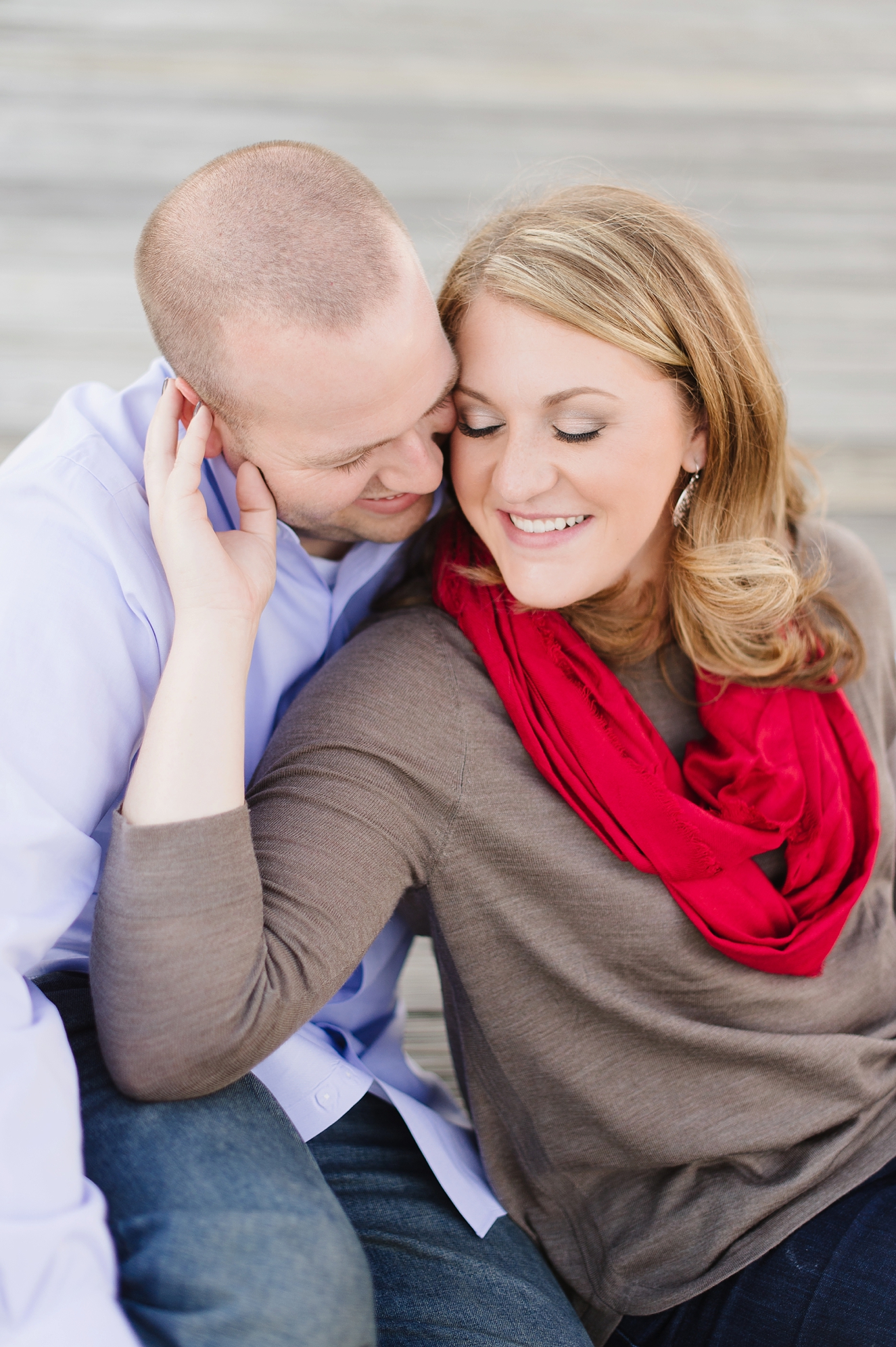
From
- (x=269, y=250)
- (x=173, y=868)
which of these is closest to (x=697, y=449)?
(x=269, y=250)

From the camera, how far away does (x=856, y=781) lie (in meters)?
1.73

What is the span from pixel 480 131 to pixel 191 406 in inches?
166

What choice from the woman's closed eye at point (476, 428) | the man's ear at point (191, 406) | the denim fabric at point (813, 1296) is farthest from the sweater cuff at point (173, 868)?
the denim fabric at point (813, 1296)

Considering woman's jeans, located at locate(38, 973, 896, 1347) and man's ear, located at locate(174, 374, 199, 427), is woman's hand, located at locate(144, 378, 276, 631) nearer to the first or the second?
A: man's ear, located at locate(174, 374, 199, 427)

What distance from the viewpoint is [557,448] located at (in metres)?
1.49

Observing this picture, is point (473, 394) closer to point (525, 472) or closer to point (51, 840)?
point (525, 472)

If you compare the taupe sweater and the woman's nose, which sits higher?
the woman's nose

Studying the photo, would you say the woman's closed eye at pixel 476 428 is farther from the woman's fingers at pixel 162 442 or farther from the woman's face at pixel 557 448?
the woman's fingers at pixel 162 442

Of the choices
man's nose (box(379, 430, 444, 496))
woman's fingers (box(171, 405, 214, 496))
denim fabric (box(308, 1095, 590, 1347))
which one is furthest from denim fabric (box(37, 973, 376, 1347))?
man's nose (box(379, 430, 444, 496))

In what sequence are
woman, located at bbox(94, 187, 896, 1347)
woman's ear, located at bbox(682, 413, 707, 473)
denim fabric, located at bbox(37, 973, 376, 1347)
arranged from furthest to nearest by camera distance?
woman's ear, located at bbox(682, 413, 707, 473)
woman, located at bbox(94, 187, 896, 1347)
denim fabric, located at bbox(37, 973, 376, 1347)

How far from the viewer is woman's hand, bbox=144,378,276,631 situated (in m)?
1.31

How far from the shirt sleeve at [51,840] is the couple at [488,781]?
0.01 m

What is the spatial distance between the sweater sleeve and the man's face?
0.20 metres

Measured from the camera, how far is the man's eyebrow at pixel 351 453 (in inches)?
57.9
